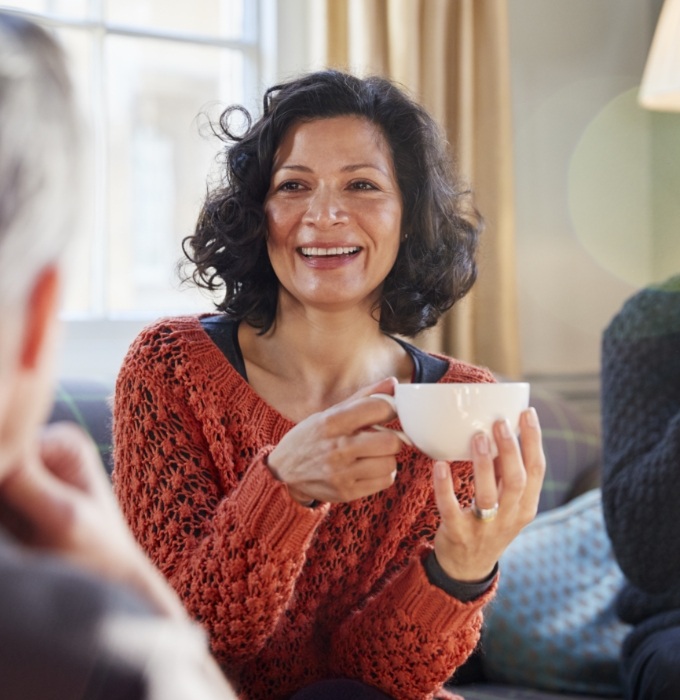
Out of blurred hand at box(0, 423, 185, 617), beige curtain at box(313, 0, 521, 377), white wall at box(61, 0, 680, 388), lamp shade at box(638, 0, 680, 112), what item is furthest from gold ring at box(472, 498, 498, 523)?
white wall at box(61, 0, 680, 388)

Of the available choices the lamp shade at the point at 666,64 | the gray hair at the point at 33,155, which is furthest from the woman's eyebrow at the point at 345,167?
the lamp shade at the point at 666,64

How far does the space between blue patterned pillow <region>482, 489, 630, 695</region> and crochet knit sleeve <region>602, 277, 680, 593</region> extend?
0.86 feet

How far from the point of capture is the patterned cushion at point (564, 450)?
204 centimetres

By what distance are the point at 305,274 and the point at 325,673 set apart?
1.47ft

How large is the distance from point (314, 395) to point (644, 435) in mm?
529

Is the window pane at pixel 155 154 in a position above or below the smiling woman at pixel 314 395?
above

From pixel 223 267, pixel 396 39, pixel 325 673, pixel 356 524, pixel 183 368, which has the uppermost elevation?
pixel 396 39

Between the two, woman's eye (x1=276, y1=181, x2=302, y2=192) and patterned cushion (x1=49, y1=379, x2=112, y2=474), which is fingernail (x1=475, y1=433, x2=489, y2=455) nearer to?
woman's eye (x1=276, y1=181, x2=302, y2=192)

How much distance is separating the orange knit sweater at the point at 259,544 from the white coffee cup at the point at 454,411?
17 centimetres

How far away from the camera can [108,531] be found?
0.38 meters

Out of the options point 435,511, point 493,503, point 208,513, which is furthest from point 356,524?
point 493,503

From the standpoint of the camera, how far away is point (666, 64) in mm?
1938

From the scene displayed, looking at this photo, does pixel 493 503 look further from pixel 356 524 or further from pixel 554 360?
pixel 554 360

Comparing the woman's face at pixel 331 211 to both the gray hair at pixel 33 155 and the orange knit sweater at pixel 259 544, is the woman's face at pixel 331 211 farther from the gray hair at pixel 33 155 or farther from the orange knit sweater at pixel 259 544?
the gray hair at pixel 33 155
